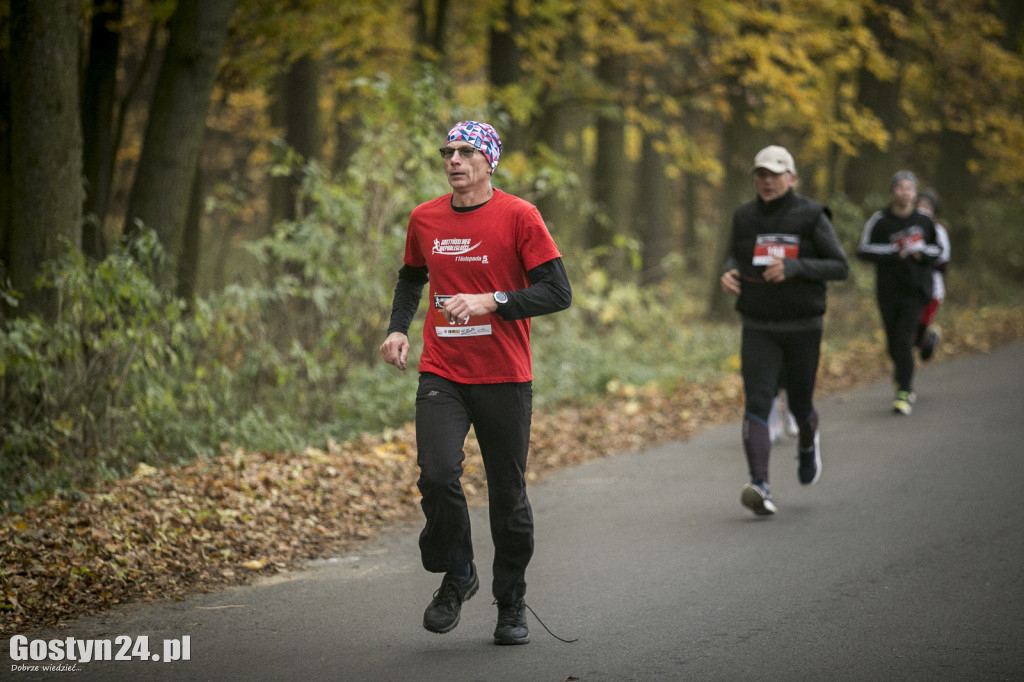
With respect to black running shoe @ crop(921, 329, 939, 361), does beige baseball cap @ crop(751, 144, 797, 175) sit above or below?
above

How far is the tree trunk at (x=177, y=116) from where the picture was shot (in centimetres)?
944

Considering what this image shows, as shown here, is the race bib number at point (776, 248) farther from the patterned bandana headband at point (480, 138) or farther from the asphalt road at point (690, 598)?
the patterned bandana headband at point (480, 138)

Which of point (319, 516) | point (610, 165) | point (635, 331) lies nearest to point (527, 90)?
point (610, 165)

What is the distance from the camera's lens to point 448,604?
4867mm

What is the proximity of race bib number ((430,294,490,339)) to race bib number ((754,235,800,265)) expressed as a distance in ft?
10.3

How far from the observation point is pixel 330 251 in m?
11.1

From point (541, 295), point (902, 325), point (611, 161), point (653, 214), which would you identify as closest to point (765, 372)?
point (541, 295)

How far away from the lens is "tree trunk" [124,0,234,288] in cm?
944

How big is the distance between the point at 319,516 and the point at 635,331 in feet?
35.8

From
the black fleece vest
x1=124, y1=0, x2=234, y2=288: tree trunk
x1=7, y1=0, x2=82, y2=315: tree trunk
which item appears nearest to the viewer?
the black fleece vest

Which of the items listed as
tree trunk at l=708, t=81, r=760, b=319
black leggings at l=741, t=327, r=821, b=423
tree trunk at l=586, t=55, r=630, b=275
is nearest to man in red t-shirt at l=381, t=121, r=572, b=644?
black leggings at l=741, t=327, r=821, b=423

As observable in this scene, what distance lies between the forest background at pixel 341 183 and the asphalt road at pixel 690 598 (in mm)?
2611

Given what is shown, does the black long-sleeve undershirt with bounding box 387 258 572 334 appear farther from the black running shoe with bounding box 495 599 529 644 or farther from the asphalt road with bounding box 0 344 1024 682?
the asphalt road with bounding box 0 344 1024 682

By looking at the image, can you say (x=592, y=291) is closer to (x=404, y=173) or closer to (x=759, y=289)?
(x=404, y=173)
